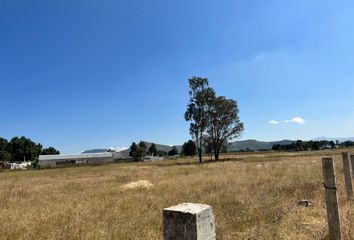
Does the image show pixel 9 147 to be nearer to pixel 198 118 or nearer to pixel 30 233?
pixel 198 118

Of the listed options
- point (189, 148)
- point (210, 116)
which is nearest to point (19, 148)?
point (189, 148)

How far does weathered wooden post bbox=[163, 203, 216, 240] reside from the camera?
2260 millimetres

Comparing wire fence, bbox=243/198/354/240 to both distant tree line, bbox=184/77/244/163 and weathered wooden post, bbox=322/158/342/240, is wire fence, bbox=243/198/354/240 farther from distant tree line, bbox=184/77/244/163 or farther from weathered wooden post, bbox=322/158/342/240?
distant tree line, bbox=184/77/244/163

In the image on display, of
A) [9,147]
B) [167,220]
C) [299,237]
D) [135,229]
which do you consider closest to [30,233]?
[135,229]

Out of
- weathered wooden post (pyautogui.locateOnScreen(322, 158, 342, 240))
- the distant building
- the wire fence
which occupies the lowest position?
the wire fence

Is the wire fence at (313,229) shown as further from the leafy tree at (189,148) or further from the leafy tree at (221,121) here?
the leafy tree at (189,148)

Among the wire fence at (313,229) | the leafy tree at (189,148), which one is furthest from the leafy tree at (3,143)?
the wire fence at (313,229)

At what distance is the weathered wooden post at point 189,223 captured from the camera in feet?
7.41

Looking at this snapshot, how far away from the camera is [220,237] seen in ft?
21.1

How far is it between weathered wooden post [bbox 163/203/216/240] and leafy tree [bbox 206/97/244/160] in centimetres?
5855

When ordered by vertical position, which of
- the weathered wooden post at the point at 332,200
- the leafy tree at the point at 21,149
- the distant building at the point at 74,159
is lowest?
the weathered wooden post at the point at 332,200

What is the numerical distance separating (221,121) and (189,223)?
60.9 m

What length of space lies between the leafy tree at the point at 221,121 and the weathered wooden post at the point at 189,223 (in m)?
58.6

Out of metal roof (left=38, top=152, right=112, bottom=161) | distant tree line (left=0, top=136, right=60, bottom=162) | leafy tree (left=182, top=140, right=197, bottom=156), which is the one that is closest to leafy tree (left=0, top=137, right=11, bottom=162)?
distant tree line (left=0, top=136, right=60, bottom=162)
